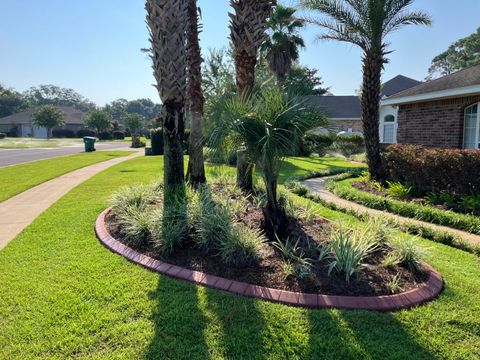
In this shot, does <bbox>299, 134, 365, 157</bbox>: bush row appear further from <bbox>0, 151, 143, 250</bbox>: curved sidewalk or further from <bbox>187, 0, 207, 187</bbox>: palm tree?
<bbox>0, 151, 143, 250</bbox>: curved sidewalk

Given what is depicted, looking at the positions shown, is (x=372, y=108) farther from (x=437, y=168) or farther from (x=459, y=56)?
(x=459, y=56)

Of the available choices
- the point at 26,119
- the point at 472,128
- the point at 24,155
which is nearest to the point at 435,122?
the point at 472,128

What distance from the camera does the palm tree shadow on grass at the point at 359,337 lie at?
2.75 meters

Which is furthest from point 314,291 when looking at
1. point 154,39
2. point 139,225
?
point 154,39

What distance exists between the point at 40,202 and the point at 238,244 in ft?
20.8

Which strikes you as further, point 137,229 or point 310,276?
point 137,229

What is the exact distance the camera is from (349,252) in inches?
160

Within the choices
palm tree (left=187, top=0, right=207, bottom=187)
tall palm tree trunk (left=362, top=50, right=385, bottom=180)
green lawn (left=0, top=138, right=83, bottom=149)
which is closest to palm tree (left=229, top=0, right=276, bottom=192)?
palm tree (left=187, top=0, right=207, bottom=187)

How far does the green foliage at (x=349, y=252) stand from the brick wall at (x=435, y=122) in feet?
31.9

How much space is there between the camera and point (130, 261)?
453 centimetres

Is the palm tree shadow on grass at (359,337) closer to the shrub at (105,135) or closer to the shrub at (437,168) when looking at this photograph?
the shrub at (437,168)

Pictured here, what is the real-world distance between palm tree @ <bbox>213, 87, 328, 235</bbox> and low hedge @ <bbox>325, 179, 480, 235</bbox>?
3.80 metres

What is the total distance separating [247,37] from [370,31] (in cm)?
545

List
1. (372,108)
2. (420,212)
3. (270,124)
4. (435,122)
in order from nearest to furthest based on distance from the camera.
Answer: (270,124), (420,212), (372,108), (435,122)
